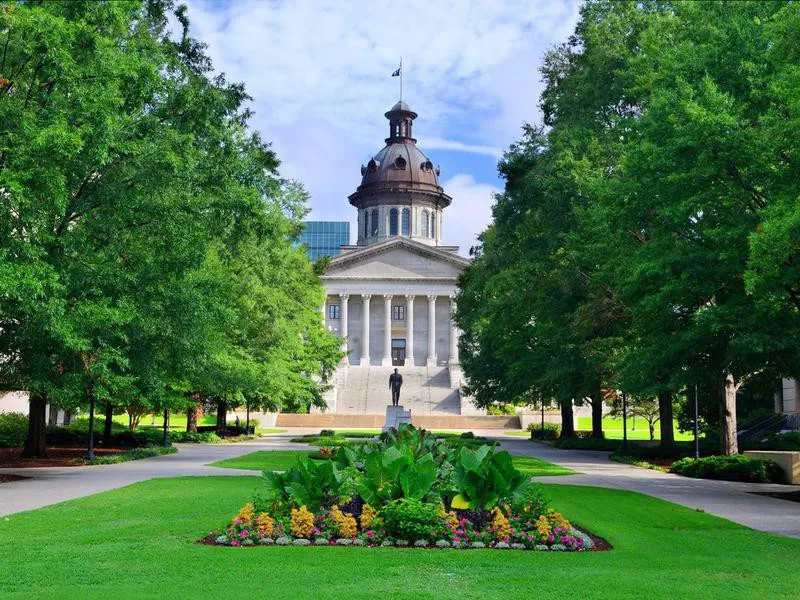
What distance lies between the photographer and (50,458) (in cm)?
2852

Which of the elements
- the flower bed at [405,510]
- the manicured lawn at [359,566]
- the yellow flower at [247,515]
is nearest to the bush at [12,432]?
the manicured lawn at [359,566]

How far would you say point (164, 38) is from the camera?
27484 mm

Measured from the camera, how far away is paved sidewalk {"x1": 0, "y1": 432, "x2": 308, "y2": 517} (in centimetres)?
1663

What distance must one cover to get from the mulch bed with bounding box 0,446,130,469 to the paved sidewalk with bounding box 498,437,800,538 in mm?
13872

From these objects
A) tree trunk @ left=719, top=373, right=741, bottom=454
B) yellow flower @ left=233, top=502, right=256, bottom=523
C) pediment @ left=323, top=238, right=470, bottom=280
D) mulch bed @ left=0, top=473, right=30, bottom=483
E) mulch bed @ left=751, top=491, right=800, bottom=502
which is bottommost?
mulch bed @ left=751, top=491, right=800, bottom=502

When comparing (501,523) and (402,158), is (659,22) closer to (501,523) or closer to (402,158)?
(501,523)

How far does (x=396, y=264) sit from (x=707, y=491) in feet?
264

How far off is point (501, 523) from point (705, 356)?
12222 mm

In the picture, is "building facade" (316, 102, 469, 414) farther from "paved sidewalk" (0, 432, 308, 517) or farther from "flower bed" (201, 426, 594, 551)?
"flower bed" (201, 426, 594, 551)

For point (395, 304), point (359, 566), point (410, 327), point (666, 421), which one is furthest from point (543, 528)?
point (395, 304)

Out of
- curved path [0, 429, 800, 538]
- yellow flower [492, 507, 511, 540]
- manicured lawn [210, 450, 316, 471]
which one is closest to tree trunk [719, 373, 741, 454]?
curved path [0, 429, 800, 538]

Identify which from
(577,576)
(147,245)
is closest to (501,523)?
(577,576)

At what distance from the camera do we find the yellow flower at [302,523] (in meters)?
10.9

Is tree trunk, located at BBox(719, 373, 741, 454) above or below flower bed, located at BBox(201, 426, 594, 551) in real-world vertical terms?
above
